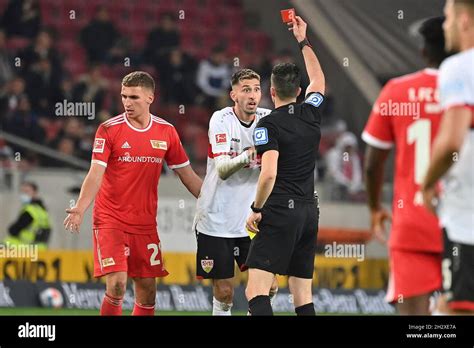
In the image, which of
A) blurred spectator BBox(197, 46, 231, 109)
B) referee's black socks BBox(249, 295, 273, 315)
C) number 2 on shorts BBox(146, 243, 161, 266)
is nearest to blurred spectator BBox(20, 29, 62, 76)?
blurred spectator BBox(197, 46, 231, 109)

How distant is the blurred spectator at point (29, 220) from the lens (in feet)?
47.7

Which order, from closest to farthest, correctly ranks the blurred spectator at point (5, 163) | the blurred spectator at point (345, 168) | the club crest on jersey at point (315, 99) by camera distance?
the club crest on jersey at point (315, 99), the blurred spectator at point (5, 163), the blurred spectator at point (345, 168)

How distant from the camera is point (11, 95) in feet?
54.7

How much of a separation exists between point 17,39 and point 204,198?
10.4 m

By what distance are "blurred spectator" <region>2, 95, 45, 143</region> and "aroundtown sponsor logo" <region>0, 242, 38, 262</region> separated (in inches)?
87.1

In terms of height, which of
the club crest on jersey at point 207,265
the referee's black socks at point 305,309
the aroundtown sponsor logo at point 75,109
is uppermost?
the aroundtown sponsor logo at point 75,109

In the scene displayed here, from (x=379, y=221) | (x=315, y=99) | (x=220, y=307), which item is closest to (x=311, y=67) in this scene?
(x=315, y=99)

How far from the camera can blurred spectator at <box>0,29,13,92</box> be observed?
677 inches

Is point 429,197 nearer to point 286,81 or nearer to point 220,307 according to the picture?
point 286,81

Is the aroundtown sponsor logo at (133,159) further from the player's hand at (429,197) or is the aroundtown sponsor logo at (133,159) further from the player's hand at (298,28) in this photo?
the player's hand at (429,197)

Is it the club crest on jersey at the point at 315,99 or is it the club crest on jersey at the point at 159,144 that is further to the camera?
the club crest on jersey at the point at 159,144

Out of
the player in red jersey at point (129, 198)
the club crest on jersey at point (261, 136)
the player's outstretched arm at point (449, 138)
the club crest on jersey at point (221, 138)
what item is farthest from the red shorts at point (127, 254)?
the player's outstretched arm at point (449, 138)

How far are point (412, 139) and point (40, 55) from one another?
40.7 ft
